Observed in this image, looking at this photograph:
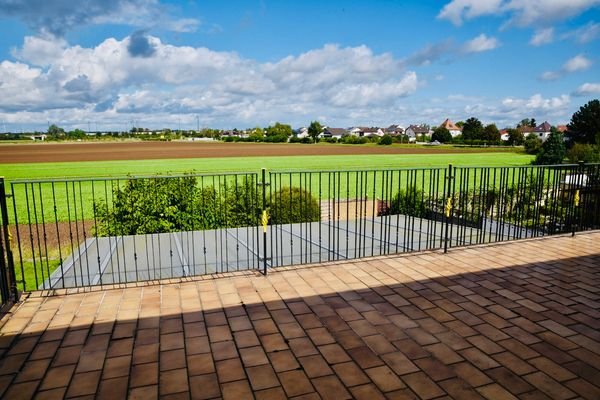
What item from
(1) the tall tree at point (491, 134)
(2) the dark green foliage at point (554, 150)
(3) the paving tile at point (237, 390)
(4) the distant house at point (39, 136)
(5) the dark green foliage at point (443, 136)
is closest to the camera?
(3) the paving tile at point (237, 390)

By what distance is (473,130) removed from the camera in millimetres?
96000

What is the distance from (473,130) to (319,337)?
103 metres

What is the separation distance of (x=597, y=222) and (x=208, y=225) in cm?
916

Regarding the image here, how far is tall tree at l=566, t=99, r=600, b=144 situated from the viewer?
5497 centimetres

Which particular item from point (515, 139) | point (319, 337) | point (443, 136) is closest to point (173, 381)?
point (319, 337)

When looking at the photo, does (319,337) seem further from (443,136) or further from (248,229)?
(443,136)

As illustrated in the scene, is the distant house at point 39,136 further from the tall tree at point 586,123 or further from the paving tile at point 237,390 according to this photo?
the paving tile at point 237,390

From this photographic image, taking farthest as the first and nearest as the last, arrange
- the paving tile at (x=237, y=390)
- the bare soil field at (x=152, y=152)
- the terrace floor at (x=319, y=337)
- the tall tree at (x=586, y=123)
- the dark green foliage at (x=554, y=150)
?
Result: the tall tree at (x=586, y=123), the bare soil field at (x=152, y=152), the dark green foliage at (x=554, y=150), the terrace floor at (x=319, y=337), the paving tile at (x=237, y=390)

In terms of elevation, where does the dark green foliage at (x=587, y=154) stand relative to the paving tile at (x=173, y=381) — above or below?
above

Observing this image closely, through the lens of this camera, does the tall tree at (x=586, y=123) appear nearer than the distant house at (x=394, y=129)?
Yes

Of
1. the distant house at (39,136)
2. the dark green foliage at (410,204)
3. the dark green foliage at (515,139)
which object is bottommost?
the dark green foliage at (410,204)

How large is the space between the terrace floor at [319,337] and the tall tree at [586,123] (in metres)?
63.2

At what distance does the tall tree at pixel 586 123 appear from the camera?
55.0 m

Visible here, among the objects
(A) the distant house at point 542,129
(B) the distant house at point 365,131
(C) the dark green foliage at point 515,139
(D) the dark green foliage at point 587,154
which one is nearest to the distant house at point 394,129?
(B) the distant house at point 365,131
